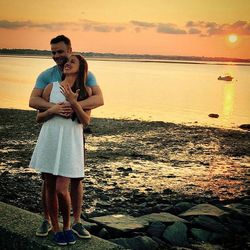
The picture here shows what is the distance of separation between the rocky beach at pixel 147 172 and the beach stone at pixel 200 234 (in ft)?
0.74

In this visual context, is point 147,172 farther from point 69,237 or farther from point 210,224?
point 69,237

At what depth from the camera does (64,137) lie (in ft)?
14.9

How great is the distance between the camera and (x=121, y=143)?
57.3ft

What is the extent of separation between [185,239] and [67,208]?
297 centimetres

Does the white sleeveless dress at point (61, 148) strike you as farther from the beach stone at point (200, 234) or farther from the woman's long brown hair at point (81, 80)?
the beach stone at point (200, 234)

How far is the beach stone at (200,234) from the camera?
7.27 meters

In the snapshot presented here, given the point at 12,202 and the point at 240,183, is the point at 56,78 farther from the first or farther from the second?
the point at 240,183

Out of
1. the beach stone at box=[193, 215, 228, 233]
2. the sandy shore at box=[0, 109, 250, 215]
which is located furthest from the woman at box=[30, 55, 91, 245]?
the sandy shore at box=[0, 109, 250, 215]

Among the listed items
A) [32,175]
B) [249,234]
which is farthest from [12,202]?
[249,234]

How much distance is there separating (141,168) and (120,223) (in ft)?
20.1

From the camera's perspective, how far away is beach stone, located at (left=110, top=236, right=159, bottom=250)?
6191mm

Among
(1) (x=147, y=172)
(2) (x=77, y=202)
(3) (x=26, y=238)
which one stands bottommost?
(1) (x=147, y=172)

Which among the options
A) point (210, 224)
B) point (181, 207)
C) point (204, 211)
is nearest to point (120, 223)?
point (210, 224)

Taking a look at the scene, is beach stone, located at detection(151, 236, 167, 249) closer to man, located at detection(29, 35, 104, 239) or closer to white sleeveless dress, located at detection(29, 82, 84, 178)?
man, located at detection(29, 35, 104, 239)
